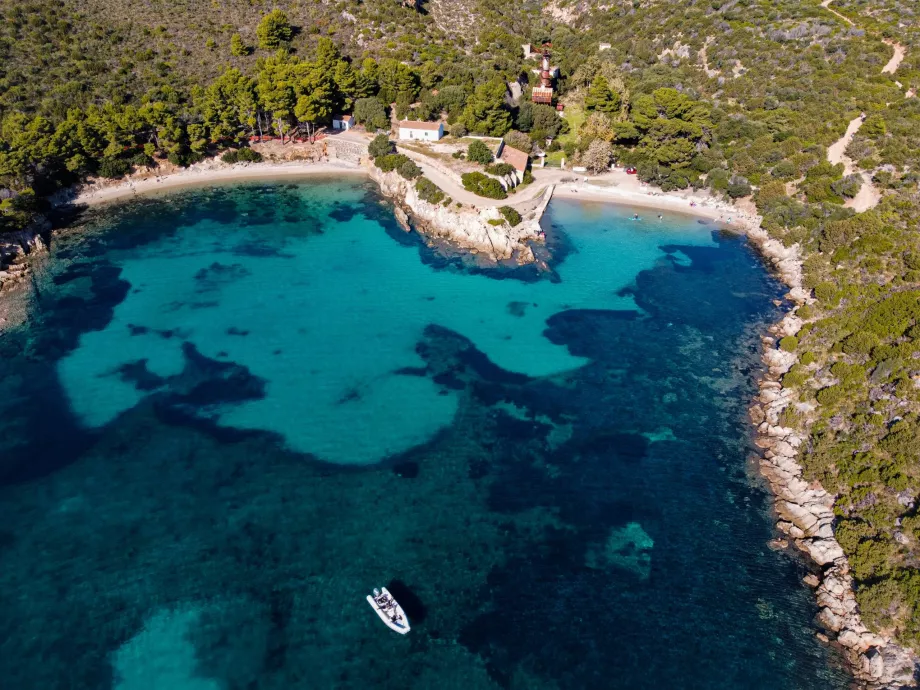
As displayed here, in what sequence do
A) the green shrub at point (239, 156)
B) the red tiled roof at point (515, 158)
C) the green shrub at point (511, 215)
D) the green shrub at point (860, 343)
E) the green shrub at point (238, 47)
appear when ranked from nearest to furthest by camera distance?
the green shrub at point (860, 343), the green shrub at point (511, 215), the red tiled roof at point (515, 158), the green shrub at point (239, 156), the green shrub at point (238, 47)

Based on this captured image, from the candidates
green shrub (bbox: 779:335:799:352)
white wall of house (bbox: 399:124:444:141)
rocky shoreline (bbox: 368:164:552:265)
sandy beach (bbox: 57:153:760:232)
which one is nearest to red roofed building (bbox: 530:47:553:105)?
sandy beach (bbox: 57:153:760:232)

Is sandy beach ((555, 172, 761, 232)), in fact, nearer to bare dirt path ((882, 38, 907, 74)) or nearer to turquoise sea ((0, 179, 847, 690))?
turquoise sea ((0, 179, 847, 690))

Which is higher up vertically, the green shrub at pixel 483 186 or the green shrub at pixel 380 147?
the green shrub at pixel 380 147

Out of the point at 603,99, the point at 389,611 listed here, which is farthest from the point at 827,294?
the point at 389,611

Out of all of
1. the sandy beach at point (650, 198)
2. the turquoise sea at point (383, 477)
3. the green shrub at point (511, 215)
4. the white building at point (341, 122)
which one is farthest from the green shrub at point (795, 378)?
the white building at point (341, 122)

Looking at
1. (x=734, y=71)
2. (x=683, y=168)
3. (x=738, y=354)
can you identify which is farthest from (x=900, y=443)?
(x=734, y=71)

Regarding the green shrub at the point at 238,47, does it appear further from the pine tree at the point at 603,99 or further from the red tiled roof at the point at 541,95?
the pine tree at the point at 603,99
